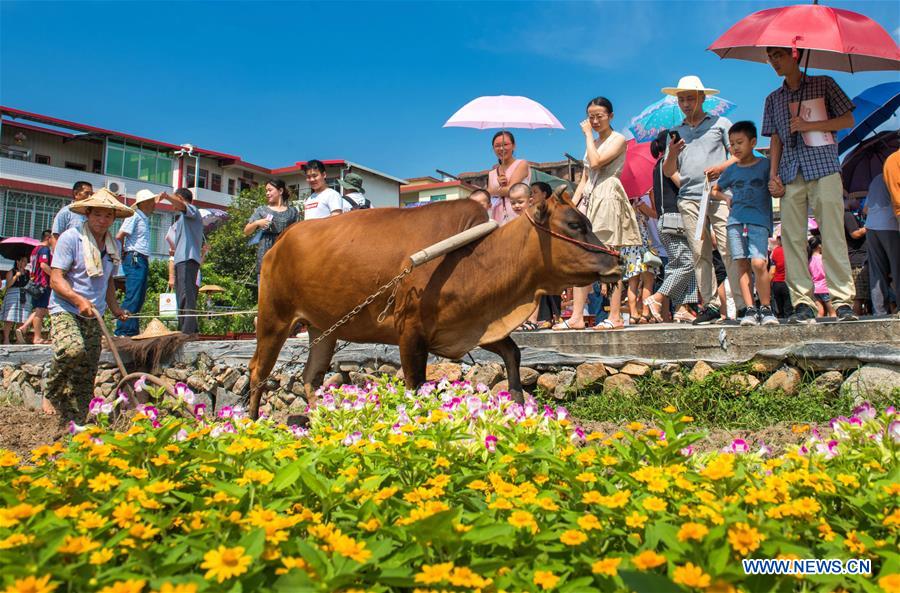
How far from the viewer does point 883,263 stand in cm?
715

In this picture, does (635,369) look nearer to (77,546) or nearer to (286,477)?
(286,477)

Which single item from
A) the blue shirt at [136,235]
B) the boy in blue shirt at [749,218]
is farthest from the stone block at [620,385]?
the blue shirt at [136,235]

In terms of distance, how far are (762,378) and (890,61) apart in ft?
9.62

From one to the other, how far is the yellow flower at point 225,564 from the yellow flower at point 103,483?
675mm

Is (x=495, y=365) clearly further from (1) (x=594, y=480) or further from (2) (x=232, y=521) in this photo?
(2) (x=232, y=521)

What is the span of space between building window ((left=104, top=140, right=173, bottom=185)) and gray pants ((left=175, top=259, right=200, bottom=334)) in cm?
3579

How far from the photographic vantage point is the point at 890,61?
19.9 ft

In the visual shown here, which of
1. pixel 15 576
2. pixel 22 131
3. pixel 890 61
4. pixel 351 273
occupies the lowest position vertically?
pixel 15 576

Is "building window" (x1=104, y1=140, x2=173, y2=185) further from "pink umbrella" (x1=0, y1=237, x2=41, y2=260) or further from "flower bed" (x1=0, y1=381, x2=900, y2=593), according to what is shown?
"flower bed" (x1=0, y1=381, x2=900, y2=593)

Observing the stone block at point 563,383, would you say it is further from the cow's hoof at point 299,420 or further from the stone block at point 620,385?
the cow's hoof at point 299,420

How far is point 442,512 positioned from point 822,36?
5.50m

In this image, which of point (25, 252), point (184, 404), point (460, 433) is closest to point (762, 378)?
point (460, 433)

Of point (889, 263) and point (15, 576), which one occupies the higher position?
point (889, 263)

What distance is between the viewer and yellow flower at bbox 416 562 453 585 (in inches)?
61.8
